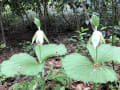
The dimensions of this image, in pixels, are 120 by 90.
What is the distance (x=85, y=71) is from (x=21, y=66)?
0.52m

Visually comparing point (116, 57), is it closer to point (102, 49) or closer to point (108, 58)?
point (108, 58)

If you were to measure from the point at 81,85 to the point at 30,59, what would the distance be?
2.30 feet

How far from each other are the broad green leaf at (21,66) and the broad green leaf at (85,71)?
0.71 feet

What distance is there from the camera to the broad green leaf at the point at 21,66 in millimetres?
1092

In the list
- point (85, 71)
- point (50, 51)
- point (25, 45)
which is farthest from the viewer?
point (25, 45)

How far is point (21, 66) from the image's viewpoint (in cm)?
117

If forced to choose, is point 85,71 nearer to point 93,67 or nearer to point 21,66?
point 93,67

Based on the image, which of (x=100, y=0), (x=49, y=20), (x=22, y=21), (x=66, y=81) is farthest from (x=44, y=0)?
(x=66, y=81)

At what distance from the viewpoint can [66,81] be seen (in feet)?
5.37

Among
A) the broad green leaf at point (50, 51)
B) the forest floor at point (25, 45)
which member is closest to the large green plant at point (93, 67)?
the broad green leaf at point (50, 51)

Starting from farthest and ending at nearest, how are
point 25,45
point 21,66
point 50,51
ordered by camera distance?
point 25,45 → point 50,51 → point 21,66

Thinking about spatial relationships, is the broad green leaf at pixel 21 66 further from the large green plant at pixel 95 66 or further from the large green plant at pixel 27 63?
the large green plant at pixel 95 66

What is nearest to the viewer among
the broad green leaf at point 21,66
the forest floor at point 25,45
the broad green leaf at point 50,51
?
the broad green leaf at point 21,66

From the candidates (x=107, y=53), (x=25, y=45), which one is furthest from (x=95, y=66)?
(x=25, y=45)
